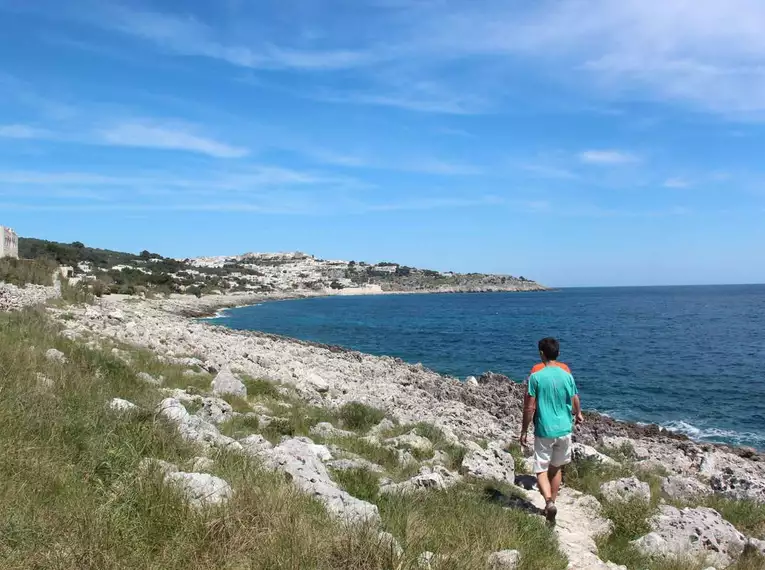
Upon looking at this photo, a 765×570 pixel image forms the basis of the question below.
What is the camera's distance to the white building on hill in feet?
120

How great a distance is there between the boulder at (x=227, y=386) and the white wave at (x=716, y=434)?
17.1m

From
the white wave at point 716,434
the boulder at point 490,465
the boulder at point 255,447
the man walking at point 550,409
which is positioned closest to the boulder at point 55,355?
the boulder at point 255,447

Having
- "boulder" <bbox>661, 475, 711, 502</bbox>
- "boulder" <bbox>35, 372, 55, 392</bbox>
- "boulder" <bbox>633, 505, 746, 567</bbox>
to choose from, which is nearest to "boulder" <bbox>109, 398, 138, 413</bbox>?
"boulder" <bbox>35, 372, 55, 392</bbox>

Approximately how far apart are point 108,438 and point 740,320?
82389mm

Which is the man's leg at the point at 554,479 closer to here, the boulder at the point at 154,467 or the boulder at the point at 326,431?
the boulder at the point at 326,431

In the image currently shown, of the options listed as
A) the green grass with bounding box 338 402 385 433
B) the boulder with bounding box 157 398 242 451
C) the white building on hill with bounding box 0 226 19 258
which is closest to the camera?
the boulder with bounding box 157 398 242 451

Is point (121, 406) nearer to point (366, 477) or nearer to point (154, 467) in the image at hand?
point (154, 467)

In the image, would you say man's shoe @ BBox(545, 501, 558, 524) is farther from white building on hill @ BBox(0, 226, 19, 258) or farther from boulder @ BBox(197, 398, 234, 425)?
white building on hill @ BBox(0, 226, 19, 258)

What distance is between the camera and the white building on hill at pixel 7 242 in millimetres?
36719

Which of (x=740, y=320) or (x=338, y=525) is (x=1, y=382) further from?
(x=740, y=320)

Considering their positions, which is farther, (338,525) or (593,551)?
(593,551)

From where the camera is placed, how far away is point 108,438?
19.1 feet

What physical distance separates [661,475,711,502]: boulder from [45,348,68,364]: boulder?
35.3ft

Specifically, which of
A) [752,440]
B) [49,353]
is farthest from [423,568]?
[752,440]
